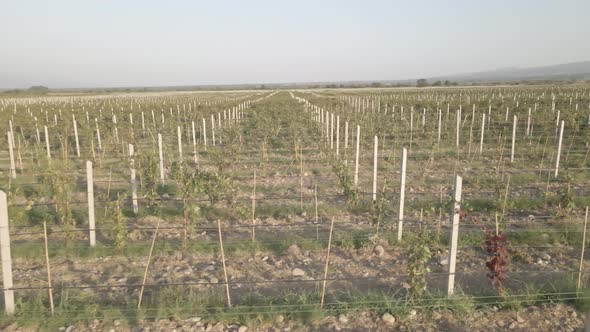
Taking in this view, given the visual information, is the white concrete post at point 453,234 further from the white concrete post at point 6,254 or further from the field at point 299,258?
the white concrete post at point 6,254

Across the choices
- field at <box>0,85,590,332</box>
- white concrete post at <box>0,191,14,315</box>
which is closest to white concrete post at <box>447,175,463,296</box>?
field at <box>0,85,590,332</box>

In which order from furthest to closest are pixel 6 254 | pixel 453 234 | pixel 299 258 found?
pixel 299 258, pixel 453 234, pixel 6 254

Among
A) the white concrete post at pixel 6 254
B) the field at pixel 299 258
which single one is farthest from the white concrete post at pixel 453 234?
the white concrete post at pixel 6 254

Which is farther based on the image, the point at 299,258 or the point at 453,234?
the point at 299,258

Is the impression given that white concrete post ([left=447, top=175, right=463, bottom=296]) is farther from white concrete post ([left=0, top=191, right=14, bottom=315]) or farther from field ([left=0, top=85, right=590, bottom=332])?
white concrete post ([left=0, top=191, right=14, bottom=315])

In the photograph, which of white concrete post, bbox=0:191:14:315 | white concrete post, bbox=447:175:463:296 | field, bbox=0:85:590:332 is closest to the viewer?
white concrete post, bbox=0:191:14:315

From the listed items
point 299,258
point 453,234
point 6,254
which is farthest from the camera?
point 299,258

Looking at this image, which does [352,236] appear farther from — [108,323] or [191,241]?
[108,323]

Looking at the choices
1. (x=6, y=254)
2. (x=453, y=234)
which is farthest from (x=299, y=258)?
(x=6, y=254)

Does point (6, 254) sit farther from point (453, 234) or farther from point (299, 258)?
point (453, 234)

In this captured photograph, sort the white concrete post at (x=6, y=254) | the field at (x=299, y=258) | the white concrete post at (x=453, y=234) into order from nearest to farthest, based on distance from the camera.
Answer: the white concrete post at (x=6, y=254) → the field at (x=299, y=258) → the white concrete post at (x=453, y=234)

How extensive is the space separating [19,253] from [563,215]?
29.0 feet

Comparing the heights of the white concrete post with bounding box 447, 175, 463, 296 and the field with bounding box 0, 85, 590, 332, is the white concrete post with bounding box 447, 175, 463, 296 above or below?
above

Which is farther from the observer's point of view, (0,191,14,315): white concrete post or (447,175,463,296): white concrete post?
(447,175,463,296): white concrete post
